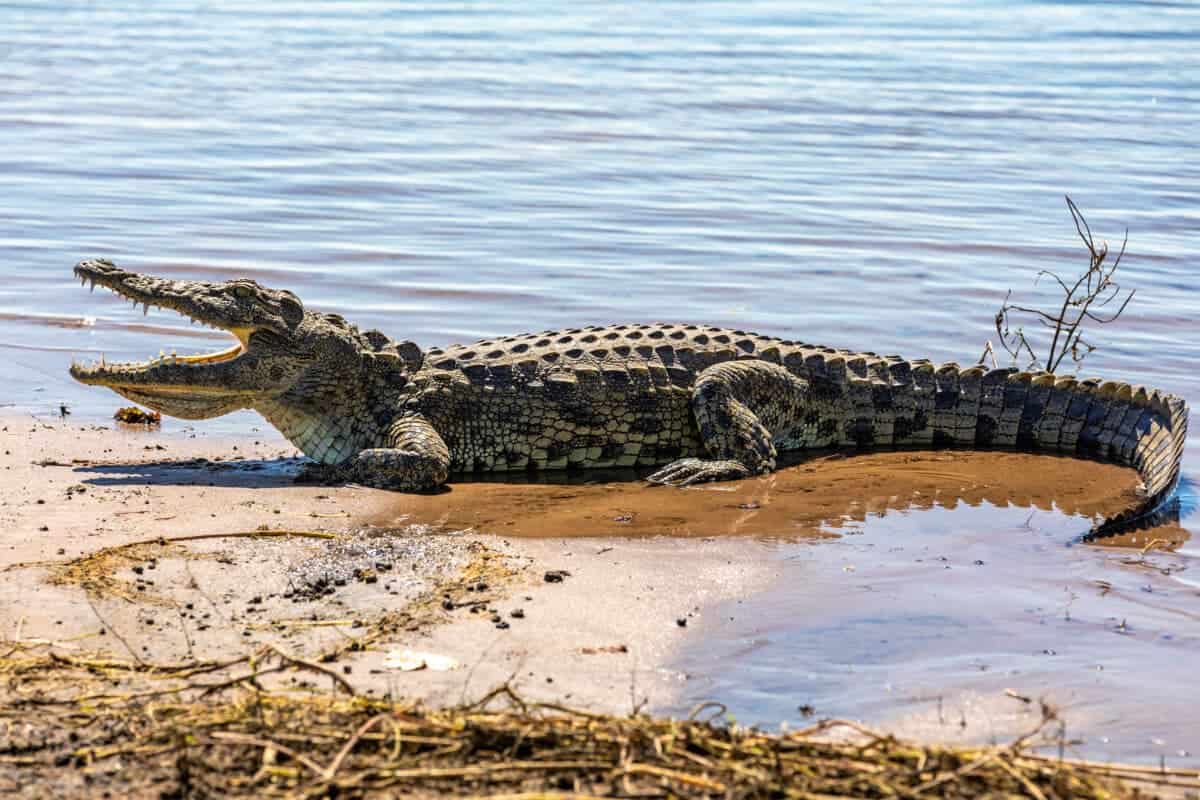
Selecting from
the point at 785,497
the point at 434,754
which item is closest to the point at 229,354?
the point at 785,497

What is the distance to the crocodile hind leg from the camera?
743 centimetres

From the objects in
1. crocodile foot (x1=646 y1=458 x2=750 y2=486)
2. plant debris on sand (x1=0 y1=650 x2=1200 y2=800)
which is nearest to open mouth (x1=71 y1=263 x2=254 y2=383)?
Answer: crocodile foot (x1=646 y1=458 x2=750 y2=486)

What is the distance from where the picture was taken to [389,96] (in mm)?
20031

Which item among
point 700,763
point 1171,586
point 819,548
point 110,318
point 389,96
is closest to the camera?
point 700,763

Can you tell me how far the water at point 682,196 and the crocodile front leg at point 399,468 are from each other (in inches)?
52.8

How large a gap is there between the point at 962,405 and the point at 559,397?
2096 mm

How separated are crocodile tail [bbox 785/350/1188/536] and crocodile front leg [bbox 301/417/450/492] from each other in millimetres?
1939

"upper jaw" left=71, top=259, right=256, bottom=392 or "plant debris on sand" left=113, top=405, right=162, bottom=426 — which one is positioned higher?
"upper jaw" left=71, top=259, right=256, bottom=392

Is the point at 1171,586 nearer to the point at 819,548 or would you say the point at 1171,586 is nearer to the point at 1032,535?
the point at 1032,535

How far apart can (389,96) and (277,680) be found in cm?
1639

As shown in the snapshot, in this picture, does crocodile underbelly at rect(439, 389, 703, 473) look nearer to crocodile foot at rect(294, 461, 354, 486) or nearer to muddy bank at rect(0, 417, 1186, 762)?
muddy bank at rect(0, 417, 1186, 762)

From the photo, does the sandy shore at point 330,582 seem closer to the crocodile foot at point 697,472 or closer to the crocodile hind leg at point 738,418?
the crocodile foot at point 697,472

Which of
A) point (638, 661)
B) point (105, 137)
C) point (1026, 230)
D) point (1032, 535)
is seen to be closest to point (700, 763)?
point (638, 661)

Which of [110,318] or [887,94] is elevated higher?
[887,94]
